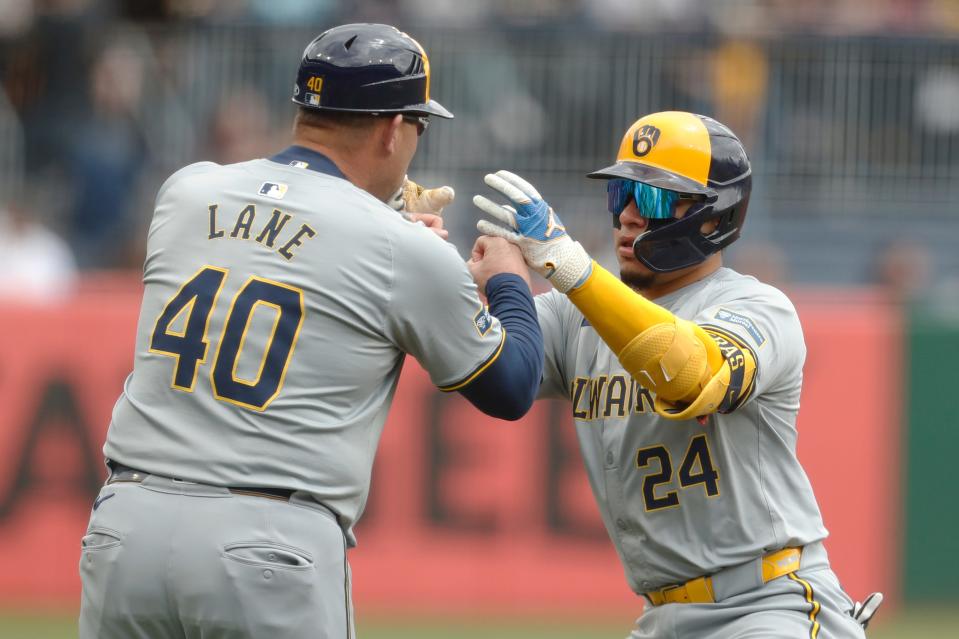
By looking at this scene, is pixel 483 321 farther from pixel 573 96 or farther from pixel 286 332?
pixel 573 96

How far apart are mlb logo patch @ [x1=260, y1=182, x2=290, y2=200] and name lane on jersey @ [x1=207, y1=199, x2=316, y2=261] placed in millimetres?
42

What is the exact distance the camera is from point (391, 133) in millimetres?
4055

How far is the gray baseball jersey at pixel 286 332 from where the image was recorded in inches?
147

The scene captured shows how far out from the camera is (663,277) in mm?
4684

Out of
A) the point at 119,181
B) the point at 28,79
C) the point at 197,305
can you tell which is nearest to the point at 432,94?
the point at 119,181

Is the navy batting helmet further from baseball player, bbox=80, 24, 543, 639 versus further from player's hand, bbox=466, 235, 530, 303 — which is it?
player's hand, bbox=466, 235, 530, 303

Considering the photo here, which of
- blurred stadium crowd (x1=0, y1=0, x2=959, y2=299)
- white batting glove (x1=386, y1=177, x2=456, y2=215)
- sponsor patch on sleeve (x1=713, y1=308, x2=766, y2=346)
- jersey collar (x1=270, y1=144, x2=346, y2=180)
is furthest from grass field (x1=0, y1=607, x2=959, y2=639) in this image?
jersey collar (x1=270, y1=144, x2=346, y2=180)

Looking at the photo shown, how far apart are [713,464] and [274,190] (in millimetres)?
1542

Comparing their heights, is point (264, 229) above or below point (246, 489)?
above

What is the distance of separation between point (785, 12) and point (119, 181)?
6.08m

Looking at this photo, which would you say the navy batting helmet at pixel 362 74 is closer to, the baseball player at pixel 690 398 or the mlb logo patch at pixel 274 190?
the mlb logo patch at pixel 274 190

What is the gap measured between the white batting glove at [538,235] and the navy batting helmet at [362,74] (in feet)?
1.21

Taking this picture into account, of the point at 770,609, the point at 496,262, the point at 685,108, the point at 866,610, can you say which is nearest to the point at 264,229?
the point at 496,262

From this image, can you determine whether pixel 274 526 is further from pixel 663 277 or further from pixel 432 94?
pixel 432 94
